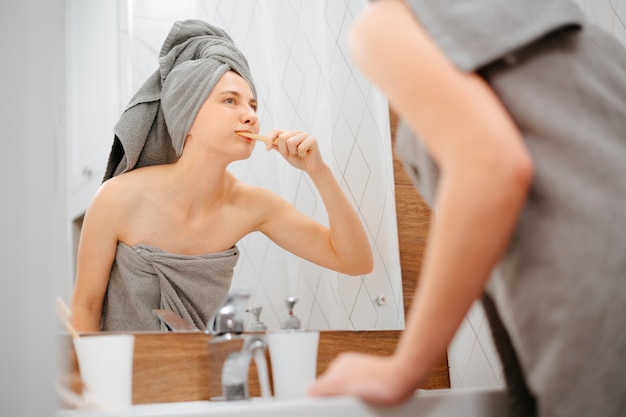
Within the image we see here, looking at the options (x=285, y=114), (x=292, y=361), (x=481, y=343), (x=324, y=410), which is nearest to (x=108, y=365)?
(x=292, y=361)

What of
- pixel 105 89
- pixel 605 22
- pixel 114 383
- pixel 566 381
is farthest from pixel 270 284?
pixel 605 22

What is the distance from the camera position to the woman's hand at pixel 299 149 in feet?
4.36

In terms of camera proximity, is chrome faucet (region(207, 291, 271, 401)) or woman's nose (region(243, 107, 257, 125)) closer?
chrome faucet (region(207, 291, 271, 401))

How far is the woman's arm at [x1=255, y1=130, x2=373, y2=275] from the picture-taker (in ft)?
4.37

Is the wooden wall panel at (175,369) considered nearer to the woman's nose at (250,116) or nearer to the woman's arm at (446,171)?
the woman's nose at (250,116)

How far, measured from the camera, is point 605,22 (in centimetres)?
151

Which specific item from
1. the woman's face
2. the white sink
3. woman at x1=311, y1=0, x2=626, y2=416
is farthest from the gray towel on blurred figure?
woman at x1=311, y1=0, x2=626, y2=416

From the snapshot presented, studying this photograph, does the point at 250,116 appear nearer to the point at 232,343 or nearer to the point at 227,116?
the point at 227,116

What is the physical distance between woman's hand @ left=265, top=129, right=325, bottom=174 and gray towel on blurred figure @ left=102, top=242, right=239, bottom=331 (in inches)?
11.5

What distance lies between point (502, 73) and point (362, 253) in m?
0.79

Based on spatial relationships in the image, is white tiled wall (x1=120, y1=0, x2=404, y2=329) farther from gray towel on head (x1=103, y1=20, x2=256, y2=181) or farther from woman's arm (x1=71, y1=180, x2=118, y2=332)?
woman's arm (x1=71, y1=180, x2=118, y2=332)

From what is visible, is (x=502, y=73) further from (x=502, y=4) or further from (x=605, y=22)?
(x=605, y=22)

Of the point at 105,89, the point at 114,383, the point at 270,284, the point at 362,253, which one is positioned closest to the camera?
the point at 114,383

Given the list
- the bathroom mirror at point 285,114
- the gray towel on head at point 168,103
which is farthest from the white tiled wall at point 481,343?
the gray towel on head at point 168,103
